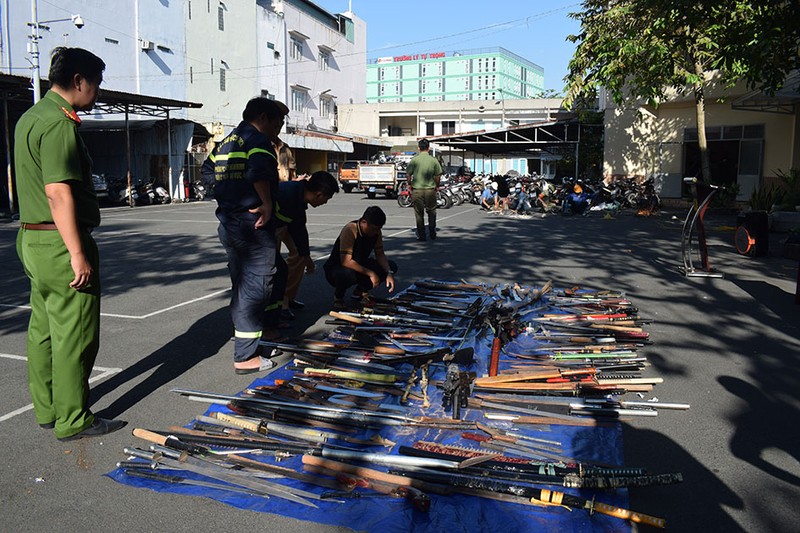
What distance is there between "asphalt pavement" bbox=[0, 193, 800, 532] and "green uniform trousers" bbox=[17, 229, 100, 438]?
0.19 metres

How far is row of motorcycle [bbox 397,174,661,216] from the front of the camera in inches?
887

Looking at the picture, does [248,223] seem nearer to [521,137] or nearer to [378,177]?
[378,177]

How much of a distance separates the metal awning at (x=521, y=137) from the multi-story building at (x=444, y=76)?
71.7 meters

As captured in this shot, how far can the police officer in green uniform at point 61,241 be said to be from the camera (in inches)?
137

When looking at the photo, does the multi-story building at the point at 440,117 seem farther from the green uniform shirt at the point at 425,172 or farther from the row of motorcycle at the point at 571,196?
the green uniform shirt at the point at 425,172

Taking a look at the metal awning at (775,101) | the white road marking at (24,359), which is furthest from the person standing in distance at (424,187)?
the metal awning at (775,101)

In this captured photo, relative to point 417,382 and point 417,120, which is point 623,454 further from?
point 417,120

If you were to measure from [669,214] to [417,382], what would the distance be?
19.5m

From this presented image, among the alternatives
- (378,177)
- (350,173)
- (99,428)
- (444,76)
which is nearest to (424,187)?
(99,428)

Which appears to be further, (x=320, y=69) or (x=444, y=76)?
(x=444, y=76)

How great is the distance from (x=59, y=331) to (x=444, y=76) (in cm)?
10865

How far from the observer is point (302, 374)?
16.2 feet

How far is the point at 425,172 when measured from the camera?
537 inches

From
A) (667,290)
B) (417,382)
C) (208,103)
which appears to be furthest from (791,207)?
(208,103)
